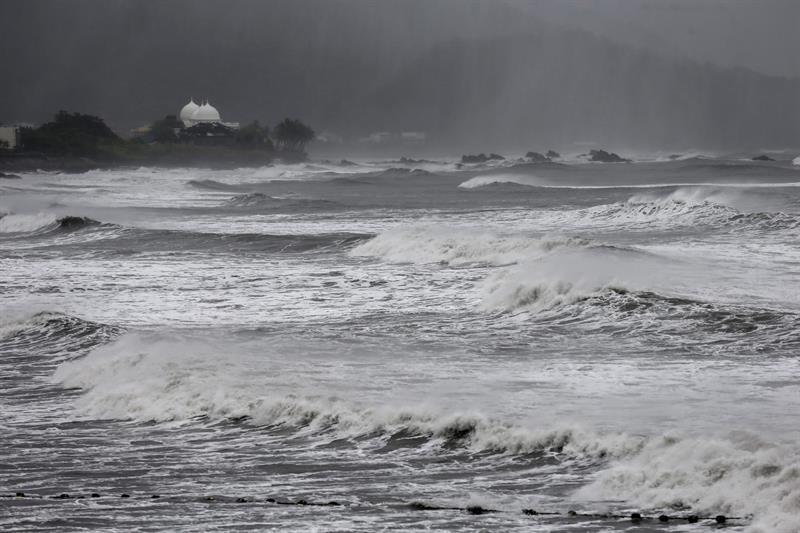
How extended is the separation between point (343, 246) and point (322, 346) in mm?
14524

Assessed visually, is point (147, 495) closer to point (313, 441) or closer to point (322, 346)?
point (313, 441)

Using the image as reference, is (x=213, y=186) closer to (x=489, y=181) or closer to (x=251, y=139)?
(x=489, y=181)

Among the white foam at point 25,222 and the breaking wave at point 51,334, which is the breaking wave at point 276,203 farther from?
the breaking wave at point 51,334

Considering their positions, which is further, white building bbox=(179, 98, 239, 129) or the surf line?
white building bbox=(179, 98, 239, 129)

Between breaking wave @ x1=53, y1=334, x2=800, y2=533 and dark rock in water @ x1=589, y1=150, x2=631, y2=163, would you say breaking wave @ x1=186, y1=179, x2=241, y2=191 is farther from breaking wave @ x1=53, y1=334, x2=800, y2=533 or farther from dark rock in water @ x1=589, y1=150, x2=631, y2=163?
breaking wave @ x1=53, y1=334, x2=800, y2=533

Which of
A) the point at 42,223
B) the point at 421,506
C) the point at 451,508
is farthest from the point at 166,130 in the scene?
the point at 451,508

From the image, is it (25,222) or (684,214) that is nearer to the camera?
(684,214)

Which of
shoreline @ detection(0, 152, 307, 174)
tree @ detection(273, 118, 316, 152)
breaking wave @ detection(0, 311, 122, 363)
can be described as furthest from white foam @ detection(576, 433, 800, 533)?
tree @ detection(273, 118, 316, 152)

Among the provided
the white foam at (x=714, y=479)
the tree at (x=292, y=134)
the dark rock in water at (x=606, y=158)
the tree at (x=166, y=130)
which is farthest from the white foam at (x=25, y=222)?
the tree at (x=292, y=134)

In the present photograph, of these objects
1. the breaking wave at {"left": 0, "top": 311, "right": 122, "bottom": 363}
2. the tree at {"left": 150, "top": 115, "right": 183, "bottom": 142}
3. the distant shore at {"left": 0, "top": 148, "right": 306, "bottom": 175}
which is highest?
the tree at {"left": 150, "top": 115, "right": 183, "bottom": 142}

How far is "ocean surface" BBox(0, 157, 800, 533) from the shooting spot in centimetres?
823

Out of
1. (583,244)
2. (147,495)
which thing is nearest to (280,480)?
(147,495)

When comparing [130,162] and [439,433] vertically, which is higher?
[130,162]

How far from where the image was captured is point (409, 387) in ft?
39.1
